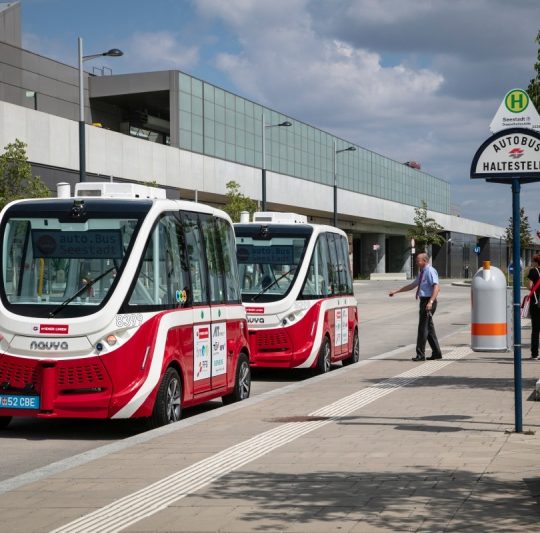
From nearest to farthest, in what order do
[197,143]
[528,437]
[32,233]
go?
[528,437], [32,233], [197,143]

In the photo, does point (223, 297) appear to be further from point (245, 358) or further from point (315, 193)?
point (315, 193)

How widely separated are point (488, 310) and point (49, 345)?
522 cm

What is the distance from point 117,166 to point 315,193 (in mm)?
31043

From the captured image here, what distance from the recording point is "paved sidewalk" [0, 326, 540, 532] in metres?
6.27

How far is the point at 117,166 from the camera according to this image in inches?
1944

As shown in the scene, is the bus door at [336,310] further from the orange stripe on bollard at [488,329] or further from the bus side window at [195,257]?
the bus side window at [195,257]

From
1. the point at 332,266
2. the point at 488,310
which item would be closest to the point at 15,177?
the point at 332,266

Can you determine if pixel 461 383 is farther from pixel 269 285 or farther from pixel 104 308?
pixel 104 308

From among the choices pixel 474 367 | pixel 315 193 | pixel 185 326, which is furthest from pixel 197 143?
pixel 185 326

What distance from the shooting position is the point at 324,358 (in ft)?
57.9

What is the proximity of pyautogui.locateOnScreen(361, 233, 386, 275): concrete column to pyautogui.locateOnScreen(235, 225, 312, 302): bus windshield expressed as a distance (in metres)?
86.3

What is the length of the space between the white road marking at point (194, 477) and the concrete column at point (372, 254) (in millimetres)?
91264

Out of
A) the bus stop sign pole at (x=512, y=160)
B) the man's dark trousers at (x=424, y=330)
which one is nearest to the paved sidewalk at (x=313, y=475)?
the bus stop sign pole at (x=512, y=160)

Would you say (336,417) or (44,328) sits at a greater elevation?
(44,328)
